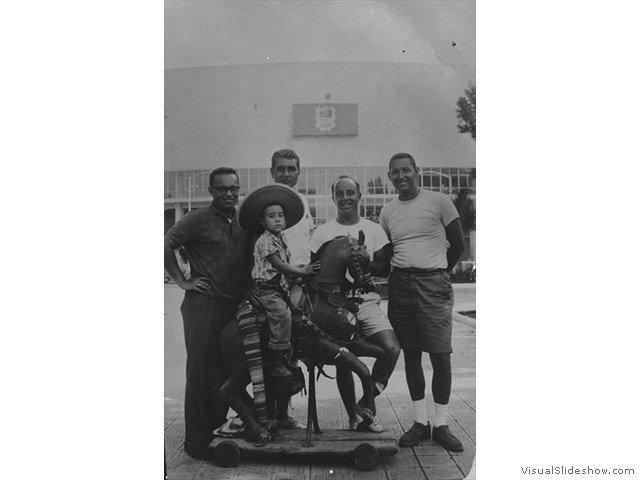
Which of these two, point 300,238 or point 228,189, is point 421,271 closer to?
point 300,238

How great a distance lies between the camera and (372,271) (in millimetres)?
4637

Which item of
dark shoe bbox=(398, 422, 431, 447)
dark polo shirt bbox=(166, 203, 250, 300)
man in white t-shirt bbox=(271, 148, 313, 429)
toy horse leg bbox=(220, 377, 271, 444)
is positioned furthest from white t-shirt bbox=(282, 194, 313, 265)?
dark shoe bbox=(398, 422, 431, 447)

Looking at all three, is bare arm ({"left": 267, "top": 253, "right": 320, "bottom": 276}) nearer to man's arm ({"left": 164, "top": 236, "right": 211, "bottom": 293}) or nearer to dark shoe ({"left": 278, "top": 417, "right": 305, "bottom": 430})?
man's arm ({"left": 164, "top": 236, "right": 211, "bottom": 293})

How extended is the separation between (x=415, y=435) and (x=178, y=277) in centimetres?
166

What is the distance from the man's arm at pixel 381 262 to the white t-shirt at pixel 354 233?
0.02m

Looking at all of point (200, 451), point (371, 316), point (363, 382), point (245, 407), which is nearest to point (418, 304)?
point (371, 316)

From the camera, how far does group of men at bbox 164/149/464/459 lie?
4.64 m

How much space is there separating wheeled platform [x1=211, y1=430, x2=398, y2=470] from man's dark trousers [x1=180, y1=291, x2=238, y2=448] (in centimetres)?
16

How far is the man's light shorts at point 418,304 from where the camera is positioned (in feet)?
15.4

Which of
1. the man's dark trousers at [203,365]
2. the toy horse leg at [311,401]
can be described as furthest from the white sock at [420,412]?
the man's dark trousers at [203,365]

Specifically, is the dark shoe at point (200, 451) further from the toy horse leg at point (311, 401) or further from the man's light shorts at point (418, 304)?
the man's light shorts at point (418, 304)

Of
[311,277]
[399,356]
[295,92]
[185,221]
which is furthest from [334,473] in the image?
[295,92]

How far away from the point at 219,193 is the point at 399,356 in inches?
55.5
